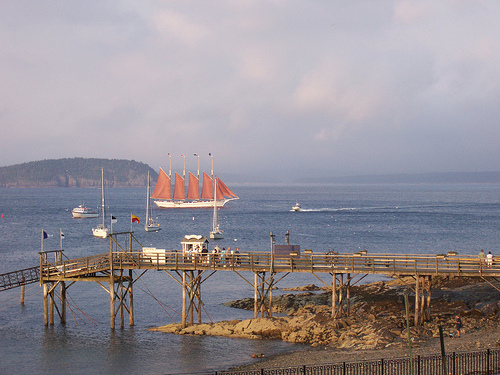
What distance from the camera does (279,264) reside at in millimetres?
32594

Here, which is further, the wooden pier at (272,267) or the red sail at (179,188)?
the red sail at (179,188)

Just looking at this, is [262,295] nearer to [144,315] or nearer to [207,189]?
[144,315]

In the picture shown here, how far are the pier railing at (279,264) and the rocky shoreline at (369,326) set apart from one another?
234cm

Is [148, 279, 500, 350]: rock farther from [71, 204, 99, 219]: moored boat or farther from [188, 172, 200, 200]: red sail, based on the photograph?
[188, 172, 200, 200]: red sail

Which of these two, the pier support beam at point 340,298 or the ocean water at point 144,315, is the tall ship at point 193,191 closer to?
the ocean water at point 144,315

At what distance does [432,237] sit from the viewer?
84.0m

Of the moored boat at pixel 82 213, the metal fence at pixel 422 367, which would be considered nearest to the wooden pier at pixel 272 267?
the metal fence at pixel 422 367

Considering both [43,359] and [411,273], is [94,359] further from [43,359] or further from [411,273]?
[411,273]

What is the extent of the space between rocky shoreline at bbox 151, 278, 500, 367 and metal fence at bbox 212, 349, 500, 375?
2.19 metres

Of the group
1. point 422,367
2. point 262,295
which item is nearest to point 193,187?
point 262,295

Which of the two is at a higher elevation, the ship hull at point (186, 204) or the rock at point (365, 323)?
the ship hull at point (186, 204)

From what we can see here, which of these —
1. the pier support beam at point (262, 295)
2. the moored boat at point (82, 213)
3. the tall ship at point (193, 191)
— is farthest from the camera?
the tall ship at point (193, 191)

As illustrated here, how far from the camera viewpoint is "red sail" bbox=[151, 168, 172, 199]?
560 ft

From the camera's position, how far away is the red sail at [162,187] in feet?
560
